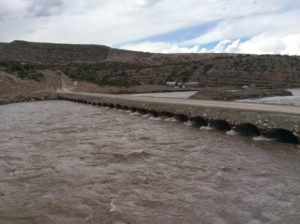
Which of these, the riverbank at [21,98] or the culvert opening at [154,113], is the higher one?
the culvert opening at [154,113]

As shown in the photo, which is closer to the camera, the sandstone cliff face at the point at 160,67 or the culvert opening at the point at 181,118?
the culvert opening at the point at 181,118

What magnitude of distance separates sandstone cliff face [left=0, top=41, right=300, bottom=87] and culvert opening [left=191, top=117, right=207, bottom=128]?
2483 inches

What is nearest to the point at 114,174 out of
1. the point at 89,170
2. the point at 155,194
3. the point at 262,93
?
the point at 89,170

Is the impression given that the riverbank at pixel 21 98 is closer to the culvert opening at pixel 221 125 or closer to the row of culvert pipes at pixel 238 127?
the row of culvert pipes at pixel 238 127

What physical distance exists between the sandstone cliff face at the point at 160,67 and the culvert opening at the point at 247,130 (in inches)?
2604

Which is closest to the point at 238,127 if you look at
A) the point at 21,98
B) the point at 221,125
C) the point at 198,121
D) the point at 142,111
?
the point at 221,125

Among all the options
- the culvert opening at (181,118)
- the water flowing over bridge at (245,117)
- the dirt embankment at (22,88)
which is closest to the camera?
the water flowing over bridge at (245,117)

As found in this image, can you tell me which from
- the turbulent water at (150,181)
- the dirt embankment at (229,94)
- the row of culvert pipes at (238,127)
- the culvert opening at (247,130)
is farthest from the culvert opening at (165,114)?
the dirt embankment at (229,94)

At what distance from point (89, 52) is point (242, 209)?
151590 mm

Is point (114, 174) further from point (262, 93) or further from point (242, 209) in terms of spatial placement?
point (262, 93)

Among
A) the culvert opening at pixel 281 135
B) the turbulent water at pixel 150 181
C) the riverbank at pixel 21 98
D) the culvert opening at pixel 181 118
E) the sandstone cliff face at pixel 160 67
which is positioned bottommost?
the riverbank at pixel 21 98

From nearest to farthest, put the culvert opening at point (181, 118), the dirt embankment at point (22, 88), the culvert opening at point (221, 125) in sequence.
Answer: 1. the culvert opening at point (221, 125)
2. the culvert opening at point (181, 118)
3. the dirt embankment at point (22, 88)

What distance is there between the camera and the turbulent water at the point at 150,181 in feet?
22.2

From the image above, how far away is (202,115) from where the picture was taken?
18.7 meters
